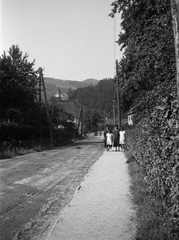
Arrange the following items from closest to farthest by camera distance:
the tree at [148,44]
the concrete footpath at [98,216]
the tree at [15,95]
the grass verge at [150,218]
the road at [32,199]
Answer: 1. the grass verge at [150,218]
2. the concrete footpath at [98,216]
3. the road at [32,199]
4. the tree at [148,44]
5. the tree at [15,95]

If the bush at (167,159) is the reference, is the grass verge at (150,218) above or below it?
below

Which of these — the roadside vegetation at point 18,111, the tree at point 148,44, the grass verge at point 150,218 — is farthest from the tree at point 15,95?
the grass verge at point 150,218

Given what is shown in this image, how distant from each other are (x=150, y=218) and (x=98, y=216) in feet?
3.37

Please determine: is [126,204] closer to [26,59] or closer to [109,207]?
[109,207]

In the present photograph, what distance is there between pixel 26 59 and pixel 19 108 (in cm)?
1130

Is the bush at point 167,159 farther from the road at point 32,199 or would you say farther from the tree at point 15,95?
the tree at point 15,95

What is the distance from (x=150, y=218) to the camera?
452 centimetres

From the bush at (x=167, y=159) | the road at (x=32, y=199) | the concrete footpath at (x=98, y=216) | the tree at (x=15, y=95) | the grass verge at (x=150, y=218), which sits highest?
the tree at (x=15, y=95)

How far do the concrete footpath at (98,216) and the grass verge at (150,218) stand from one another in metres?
0.14

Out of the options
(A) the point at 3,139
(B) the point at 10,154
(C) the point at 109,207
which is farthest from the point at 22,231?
(A) the point at 3,139

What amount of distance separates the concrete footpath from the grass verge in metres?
0.14

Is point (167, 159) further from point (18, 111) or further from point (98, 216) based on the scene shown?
point (18, 111)

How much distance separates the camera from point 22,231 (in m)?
4.72

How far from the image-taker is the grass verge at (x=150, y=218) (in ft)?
12.6
